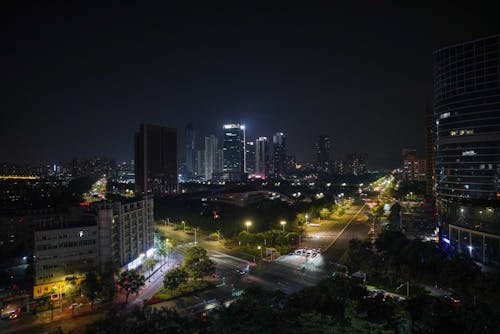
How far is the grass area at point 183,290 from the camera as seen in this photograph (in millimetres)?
18438

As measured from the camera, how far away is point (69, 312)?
1730 cm

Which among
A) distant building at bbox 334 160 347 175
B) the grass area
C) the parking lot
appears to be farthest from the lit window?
distant building at bbox 334 160 347 175

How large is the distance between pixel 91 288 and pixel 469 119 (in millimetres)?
32833

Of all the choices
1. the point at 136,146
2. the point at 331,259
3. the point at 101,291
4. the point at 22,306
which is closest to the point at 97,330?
the point at 101,291

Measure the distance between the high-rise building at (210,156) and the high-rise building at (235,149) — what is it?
46.1 feet

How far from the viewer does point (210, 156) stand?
12912 centimetres

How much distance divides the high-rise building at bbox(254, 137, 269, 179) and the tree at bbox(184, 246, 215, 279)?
106m

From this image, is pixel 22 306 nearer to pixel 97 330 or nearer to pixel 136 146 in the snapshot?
pixel 97 330

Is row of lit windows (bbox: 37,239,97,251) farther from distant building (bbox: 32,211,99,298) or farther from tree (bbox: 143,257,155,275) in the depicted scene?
tree (bbox: 143,257,155,275)

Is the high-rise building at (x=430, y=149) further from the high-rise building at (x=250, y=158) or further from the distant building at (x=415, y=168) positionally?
the high-rise building at (x=250, y=158)

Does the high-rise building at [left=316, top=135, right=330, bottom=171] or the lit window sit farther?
the high-rise building at [left=316, top=135, right=330, bottom=171]

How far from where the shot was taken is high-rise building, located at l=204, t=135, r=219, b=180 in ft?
420

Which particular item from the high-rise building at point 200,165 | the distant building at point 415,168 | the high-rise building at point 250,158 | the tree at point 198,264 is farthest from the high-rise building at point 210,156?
the tree at point 198,264

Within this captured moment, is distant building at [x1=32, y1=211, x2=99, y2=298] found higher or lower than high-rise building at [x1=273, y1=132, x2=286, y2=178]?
lower
